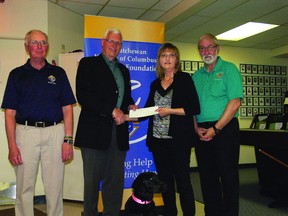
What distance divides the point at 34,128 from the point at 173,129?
3.24 feet

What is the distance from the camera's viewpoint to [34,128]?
2.08 metres

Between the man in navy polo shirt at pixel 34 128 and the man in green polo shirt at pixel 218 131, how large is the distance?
1.04 metres

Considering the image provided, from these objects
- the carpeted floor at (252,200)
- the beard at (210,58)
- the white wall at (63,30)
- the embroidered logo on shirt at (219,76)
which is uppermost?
the white wall at (63,30)

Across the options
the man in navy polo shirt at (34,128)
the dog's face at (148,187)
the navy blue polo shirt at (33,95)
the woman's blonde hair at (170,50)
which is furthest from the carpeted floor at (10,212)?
the woman's blonde hair at (170,50)

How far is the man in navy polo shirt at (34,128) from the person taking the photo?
207 centimetres

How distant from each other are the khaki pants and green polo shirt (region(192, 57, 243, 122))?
110 centimetres

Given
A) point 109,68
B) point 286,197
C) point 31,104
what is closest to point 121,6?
point 109,68

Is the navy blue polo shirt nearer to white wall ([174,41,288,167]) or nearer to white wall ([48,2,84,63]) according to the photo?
white wall ([48,2,84,63])

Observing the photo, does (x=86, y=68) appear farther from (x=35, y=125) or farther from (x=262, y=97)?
(x=262, y=97)

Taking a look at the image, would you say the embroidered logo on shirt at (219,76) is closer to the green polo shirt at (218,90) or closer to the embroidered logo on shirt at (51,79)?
the green polo shirt at (218,90)

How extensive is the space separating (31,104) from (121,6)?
2875 millimetres

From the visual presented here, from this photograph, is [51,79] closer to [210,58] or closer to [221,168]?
[210,58]

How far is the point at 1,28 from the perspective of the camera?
402 cm

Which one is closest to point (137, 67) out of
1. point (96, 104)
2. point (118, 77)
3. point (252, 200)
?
point (118, 77)
